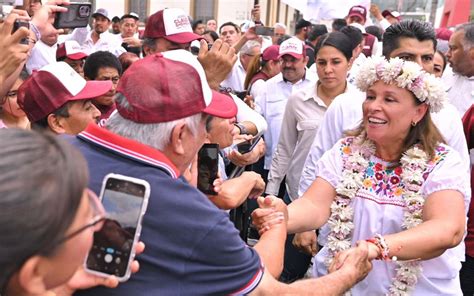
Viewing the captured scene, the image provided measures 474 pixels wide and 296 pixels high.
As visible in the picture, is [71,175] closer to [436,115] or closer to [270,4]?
[436,115]

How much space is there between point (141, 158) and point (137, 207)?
0.23 meters

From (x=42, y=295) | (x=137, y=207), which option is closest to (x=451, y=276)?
(x=137, y=207)

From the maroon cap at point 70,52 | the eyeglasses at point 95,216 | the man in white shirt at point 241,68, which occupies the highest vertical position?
the eyeglasses at point 95,216

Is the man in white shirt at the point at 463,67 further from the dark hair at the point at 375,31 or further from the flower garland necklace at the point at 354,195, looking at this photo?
the dark hair at the point at 375,31

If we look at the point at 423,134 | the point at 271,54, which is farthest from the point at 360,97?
the point at 271,54

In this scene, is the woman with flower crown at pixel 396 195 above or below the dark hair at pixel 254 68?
above

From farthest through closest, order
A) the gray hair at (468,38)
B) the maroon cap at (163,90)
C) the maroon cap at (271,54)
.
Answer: the maroon cap at (271,54)
the gray hair at (468,38)
the maroon cap at (163,90)

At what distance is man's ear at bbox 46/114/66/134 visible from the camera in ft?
9.63

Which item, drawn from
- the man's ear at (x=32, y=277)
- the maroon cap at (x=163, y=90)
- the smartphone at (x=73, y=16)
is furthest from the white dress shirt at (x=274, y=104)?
the man's ear at (x=32, y=277)

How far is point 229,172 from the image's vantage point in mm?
3637

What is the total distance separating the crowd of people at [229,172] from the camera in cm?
118

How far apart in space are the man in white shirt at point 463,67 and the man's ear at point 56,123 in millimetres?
3591

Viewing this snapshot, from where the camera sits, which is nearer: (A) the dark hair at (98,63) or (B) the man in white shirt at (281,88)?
(A) the dark hair at (98,63)

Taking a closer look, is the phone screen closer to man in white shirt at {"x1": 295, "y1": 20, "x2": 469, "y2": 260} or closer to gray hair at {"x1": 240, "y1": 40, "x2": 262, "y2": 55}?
man in white shirt at {"x1": 295, "y1": 20, "x2": 469, "y2": 260}
